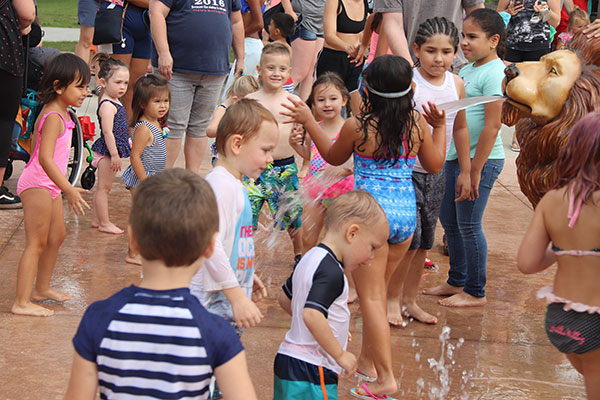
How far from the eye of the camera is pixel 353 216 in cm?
301

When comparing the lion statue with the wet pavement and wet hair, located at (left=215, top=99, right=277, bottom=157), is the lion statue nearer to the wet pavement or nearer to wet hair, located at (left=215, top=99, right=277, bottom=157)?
the wet pavement

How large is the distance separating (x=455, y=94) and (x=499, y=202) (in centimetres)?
323

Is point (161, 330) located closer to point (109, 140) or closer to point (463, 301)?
point (463, 301)

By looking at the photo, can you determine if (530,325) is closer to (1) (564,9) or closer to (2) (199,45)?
(2) (199,45)

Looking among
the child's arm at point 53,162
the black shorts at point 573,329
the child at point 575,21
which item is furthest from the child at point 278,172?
the child at point 575,21

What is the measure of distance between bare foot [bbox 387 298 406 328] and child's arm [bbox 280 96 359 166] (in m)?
1.15

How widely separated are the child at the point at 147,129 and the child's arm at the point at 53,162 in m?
1.12

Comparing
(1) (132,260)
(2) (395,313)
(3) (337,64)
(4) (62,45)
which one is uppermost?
(3) (337,64)

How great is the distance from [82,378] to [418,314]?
300 cm

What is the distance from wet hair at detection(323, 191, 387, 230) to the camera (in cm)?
301

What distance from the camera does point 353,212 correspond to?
3.01 metres

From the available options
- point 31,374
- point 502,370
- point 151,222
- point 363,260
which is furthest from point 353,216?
point 31,374

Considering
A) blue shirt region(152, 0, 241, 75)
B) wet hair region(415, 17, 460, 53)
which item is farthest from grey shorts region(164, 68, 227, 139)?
wet hair region(415, 17, 460, 53)

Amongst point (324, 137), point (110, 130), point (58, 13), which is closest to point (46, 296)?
point (110, 130)
